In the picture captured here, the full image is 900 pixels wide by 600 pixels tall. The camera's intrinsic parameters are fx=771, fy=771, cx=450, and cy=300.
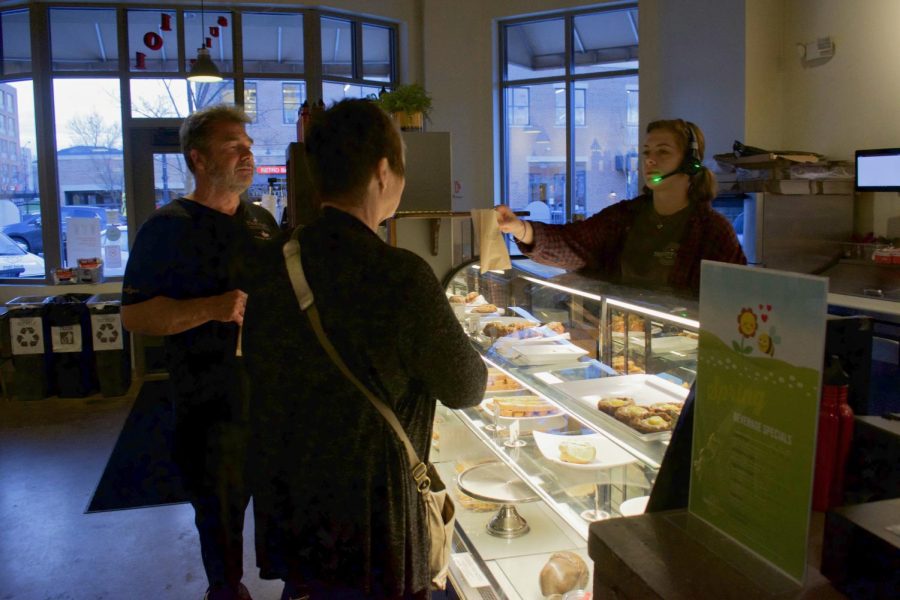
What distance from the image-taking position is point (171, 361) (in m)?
2.81

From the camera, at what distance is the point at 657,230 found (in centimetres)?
275

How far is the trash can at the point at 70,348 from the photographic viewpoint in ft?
22.4

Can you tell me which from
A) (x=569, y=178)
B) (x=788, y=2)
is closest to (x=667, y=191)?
(x=788, y=2)

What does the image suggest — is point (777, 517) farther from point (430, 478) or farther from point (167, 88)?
point (167, 88)

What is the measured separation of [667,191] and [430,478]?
4.75 feet

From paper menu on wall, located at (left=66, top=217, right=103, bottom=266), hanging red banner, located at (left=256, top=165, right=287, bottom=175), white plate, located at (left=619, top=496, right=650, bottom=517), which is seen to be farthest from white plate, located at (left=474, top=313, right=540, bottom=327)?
paper menu on wall, located at (left=66, top=217, right=103, bottom=266)

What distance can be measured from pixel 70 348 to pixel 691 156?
19.7 ft

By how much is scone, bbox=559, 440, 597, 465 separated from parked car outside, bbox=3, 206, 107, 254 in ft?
23.8

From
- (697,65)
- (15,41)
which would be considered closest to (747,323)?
(697,65)

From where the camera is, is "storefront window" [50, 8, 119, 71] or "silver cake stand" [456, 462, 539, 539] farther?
"storefront window" [50, 8, 119, 71]

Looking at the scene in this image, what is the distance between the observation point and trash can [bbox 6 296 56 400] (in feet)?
22.1

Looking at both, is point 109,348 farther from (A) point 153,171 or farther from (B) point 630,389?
(B) point 630,389

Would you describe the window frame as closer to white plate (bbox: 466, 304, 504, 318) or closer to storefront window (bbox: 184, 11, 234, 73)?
storefront window (bbox: 184, 11, 234, 73)

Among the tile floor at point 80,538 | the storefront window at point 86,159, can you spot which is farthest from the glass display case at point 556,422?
the storefront window at point 86,159
